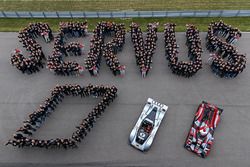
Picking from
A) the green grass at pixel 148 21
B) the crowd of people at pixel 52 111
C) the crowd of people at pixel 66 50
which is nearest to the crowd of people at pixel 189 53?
the green grass at pixel 148 21

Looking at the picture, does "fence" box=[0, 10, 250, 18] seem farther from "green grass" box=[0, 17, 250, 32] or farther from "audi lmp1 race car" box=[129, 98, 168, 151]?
"audi lmp1 race car" box=[129, 98, 168, 151]

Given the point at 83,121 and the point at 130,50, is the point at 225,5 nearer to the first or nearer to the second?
the point at 130,50

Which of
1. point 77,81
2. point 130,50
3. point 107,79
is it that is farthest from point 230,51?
point 77,81

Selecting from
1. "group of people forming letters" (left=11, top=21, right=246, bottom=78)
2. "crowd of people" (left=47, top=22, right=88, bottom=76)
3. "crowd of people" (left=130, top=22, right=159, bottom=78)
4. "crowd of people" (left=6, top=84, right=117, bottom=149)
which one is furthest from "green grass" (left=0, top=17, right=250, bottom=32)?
"crowd of people" (left=6, top=84, right=117, bottom=149)

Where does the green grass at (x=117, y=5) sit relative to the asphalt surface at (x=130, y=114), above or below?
above

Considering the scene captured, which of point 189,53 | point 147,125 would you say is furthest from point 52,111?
point 189,53

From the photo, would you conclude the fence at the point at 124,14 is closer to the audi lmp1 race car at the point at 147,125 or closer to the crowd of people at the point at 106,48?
the crowd of people at the point at 106,48

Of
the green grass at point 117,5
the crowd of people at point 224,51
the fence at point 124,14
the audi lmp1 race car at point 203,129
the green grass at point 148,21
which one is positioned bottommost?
the audi lmp1 race car at point 203,129
